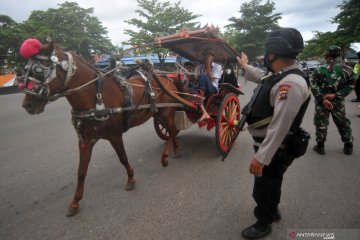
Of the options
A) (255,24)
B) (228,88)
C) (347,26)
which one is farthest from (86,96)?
(255,24)

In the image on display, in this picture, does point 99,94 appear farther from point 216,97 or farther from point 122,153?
point 216,97

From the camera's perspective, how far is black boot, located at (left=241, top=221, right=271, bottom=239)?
238 cm

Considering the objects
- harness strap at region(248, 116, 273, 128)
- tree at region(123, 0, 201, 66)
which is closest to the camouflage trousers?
harness strap at region(248, 116, 273, 128)

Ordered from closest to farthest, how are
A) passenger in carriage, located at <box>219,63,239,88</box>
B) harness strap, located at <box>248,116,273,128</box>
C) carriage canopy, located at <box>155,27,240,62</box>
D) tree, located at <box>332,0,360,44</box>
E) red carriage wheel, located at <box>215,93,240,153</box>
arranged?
harness strap, located at <box>248,116,273,128</box> → carriage canopy, located at <box>155,27,240,62</box> → red carriage wheel, located at <box>215,93,240,153</box> → passenger in carriage, located at <box>219,63,239,88</box> → tree, located at <box>332,0,360,44</box>

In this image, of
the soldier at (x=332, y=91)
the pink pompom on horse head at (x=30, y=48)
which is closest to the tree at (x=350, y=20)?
the soldier at (x=332, y=91)

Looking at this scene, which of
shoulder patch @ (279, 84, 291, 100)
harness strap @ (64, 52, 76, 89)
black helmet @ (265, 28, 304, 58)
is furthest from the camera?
harness strap @ (64, 52, 76, 89)

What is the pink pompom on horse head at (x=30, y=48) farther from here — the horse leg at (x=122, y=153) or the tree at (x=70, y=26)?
the tree at (x=70, y=26)

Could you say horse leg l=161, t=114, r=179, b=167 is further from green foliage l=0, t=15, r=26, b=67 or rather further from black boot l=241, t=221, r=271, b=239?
green foliage l=0, t=15, r=26, b=67

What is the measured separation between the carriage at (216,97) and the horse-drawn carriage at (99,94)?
0.06ft

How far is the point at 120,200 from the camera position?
10.4ft

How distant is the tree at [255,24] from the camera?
3719 centimetres

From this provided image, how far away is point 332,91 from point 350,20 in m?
15.5

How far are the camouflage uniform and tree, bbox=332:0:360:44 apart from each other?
14.4 m

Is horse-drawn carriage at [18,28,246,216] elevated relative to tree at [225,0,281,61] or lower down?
lower down
